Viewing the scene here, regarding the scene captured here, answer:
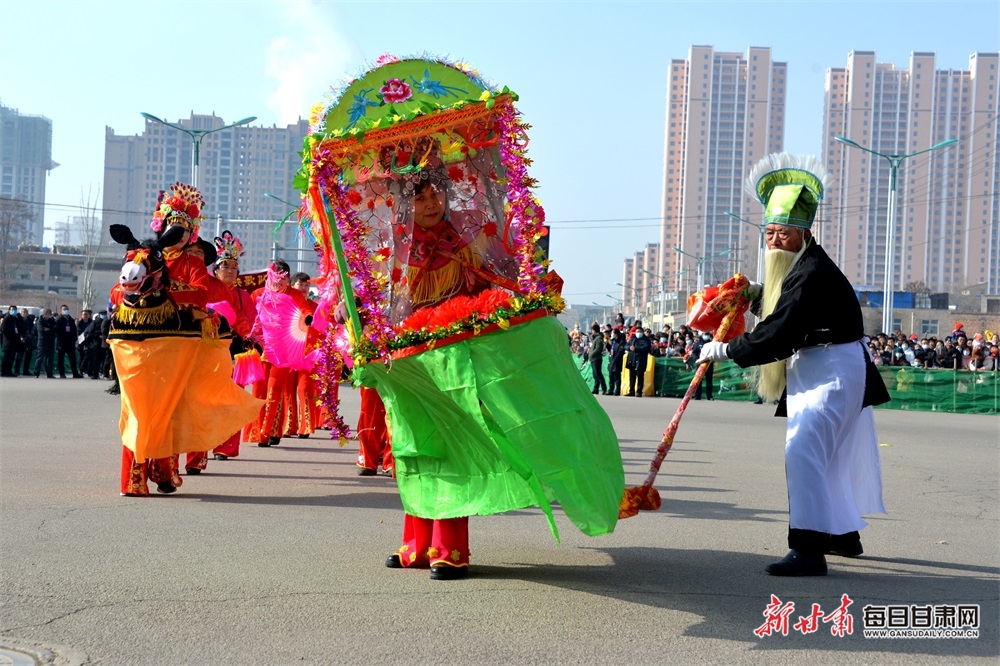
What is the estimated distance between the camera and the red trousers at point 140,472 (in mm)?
8461

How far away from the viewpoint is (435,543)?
229 inches

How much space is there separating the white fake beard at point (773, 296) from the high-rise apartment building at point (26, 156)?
124 meters

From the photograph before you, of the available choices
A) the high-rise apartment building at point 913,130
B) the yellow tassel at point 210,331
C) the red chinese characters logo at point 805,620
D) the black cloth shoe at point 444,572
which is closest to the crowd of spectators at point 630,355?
the yellow tassel at point 210,331

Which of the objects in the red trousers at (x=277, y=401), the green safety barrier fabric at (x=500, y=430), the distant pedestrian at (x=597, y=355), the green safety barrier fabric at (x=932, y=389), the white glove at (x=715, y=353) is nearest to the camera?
the green safety barrier fabric at (x=500, y=430)

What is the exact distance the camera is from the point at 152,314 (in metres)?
8.48

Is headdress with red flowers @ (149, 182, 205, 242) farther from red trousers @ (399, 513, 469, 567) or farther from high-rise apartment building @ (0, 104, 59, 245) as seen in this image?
high-rise apartment building @ (0, 104, 59, 245)

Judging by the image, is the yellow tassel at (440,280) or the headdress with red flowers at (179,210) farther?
the headdress with red flowers at (179,210)

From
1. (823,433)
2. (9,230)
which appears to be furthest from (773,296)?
(9,230)

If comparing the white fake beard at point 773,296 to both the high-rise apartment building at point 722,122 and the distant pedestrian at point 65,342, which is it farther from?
the high-rise apartment building at point 722,122

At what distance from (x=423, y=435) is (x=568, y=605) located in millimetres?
1188

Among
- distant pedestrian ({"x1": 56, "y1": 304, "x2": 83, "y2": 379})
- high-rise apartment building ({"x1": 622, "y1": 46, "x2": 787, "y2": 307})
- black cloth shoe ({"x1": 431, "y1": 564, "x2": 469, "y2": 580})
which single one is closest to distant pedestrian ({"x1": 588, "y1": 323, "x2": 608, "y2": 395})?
distant pedestrian ({"x1": 56, "y1": 304, "x2": 83, "y2": 379})

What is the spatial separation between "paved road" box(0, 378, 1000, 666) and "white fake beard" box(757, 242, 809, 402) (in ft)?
3.26

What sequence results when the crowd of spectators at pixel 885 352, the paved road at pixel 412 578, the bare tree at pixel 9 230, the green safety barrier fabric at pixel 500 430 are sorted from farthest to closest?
the bare tree at pixel 9 230, the crowd of spectators at pixel 885 352, the green safety barrier fabric at pixel 500 430, the paved road at pixel 412 578

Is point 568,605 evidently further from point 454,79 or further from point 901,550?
point 454,79
